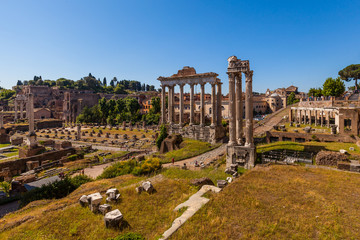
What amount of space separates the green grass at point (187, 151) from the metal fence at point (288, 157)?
28.4ft

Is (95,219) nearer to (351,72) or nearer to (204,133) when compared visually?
(204,133)

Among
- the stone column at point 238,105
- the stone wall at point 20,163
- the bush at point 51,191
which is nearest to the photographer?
the bush at point 51,191

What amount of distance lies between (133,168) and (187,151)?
9144mm

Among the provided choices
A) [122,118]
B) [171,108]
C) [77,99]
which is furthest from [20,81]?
[171,108]

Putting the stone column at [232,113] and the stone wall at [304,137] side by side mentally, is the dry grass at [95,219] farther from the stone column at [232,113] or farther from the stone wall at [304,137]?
the stone wall at [304,137]

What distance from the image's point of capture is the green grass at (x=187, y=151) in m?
23.7

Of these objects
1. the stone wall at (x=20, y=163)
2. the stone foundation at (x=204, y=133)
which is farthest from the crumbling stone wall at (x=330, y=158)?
the stone wall at (x=20, y=163)

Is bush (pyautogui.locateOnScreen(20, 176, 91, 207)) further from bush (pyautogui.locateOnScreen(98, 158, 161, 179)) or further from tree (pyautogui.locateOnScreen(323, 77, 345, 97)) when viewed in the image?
tree (pyautogui.locateOnScreen(323, 77, 345, 97))

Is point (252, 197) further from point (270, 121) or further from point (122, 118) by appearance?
point (122, 118)

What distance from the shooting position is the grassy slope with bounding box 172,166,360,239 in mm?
7152

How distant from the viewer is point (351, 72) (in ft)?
201

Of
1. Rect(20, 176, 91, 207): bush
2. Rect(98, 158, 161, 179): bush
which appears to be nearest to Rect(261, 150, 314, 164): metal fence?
Rect(98, 158, 161, 179): bush

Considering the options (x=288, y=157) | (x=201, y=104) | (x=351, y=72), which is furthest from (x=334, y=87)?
(x=288, y=157)

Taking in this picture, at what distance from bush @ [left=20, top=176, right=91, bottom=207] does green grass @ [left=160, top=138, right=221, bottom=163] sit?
9.83 m
